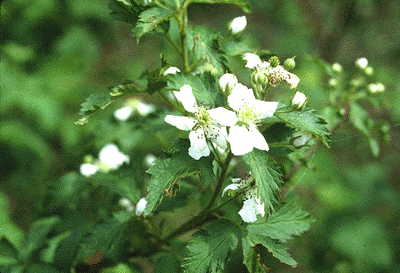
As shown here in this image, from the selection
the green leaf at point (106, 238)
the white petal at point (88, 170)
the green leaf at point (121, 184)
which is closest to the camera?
the green leaf at point (106, 238)

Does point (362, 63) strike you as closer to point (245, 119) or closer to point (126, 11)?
point (245, 119)

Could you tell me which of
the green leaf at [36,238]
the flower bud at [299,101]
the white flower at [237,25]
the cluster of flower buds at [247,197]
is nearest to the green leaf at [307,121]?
the flower bud at [299,101]

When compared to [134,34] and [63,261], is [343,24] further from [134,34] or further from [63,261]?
[63,261]

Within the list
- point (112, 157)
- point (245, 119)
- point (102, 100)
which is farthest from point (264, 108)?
point (112, 157)

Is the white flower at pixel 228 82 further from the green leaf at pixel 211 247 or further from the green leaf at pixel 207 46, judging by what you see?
the green leaf at pixel 211 247

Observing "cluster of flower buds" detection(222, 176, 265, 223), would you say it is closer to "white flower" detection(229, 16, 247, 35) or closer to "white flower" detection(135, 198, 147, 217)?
"white flower" detection(135, 198, 147, 217)
